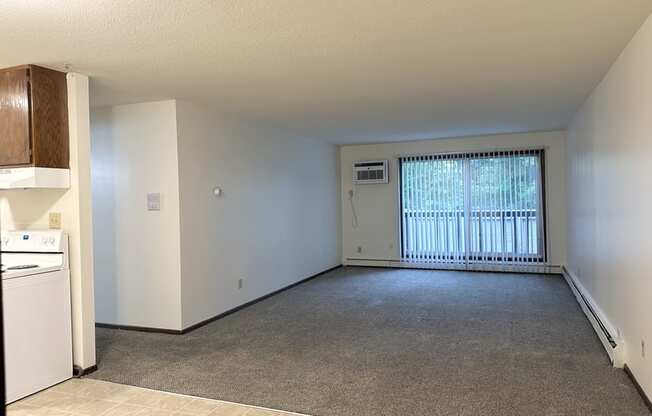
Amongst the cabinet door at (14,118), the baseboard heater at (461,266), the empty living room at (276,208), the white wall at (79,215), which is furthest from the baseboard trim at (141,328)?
the baseboard heater at (461,266)

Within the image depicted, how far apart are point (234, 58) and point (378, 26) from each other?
1.11 m

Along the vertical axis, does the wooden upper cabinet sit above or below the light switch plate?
above

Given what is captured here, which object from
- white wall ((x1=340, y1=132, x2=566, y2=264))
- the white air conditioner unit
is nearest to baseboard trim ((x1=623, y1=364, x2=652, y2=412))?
white wall ((x1=340, y1=132, x2=566, y2=264))

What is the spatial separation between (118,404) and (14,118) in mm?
2167

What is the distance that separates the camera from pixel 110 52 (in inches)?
126

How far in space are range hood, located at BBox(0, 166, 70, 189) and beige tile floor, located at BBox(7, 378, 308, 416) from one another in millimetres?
1453

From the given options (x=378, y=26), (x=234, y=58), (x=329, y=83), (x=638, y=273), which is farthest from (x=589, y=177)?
(x=234, y=58)

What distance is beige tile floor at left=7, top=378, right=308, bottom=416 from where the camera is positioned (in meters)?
2.93

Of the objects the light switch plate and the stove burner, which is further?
the light switch plate

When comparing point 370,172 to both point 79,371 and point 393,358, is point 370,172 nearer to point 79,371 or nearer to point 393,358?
point 393,358

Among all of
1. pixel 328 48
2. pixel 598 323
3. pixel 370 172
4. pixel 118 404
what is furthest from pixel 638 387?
pixel 370 172

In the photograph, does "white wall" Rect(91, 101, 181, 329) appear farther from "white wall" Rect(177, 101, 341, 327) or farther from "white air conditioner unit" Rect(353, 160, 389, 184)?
"white air conditioner unit" Rect(353, 160, 389, 184)

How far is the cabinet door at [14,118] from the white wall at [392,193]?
6004mm

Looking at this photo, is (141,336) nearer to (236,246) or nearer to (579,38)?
(236,246)
